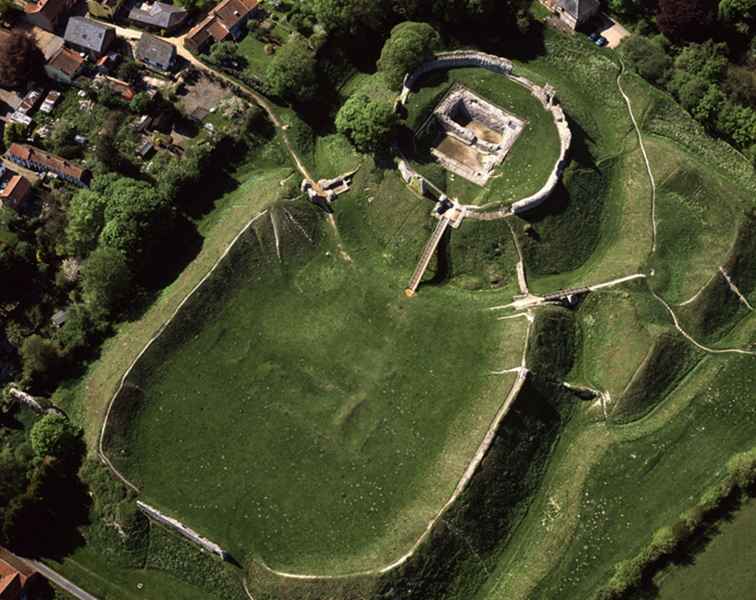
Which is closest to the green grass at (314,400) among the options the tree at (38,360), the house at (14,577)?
the tree at (38,360)

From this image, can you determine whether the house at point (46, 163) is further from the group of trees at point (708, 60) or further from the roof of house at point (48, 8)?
the group of trees at point (708, 60)

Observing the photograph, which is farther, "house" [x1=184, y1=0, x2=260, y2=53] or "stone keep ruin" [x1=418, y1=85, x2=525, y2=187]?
"house" [x1=184, y1=0, x2=260, y2=53]

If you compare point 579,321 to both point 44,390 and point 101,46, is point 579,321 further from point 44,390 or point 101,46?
point 101,46

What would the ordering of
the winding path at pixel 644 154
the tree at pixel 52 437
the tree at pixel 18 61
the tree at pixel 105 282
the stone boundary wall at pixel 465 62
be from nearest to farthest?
the tree at pixel 52 437, the tree at pixel 105 282, the winding path at pixel 644 154, the stone boundary wall at pixel 465 62, the tree at pixel 18 61

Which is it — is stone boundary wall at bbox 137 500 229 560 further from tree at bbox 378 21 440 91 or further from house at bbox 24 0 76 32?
house at bbox 24 0 76 32

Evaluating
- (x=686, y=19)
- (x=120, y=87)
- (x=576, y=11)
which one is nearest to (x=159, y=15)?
(x=120, y=87)

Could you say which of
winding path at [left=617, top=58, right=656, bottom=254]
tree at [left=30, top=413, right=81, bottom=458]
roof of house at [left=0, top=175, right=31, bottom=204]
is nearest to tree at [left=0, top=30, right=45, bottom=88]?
roof of house at [left=0, top=175, right=31, bottom=204]

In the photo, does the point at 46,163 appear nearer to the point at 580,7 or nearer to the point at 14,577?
the point at 14,577

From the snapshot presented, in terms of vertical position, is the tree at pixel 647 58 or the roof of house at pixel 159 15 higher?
the tree at pixel 647 58
